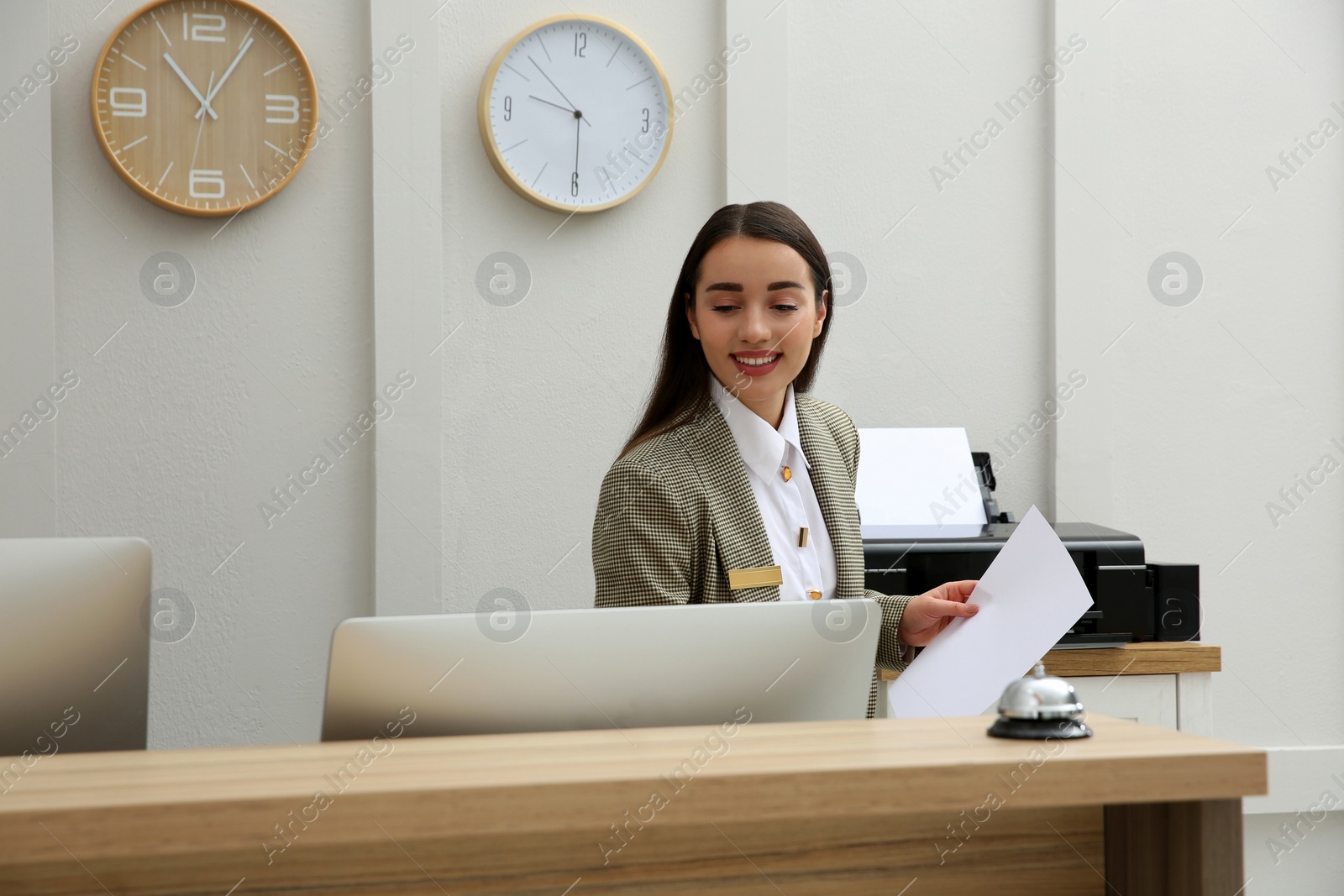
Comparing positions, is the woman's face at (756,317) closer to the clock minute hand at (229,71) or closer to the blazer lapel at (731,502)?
the blazer lapel at (731,502)

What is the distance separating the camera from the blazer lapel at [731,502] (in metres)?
1.46

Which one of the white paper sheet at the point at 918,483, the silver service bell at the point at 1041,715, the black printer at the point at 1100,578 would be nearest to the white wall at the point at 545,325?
the white paper sheet at the point at 918,483

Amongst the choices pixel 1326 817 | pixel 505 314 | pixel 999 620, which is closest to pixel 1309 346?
pixel 1326 817

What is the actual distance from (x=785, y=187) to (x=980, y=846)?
2.03m

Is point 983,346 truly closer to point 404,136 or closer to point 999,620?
point 404,136

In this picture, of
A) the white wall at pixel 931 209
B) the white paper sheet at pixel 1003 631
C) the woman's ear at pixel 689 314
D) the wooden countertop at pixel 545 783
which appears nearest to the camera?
the wooden countertop at pixel 545 783

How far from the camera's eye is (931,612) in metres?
1.33

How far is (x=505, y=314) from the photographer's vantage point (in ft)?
8.59

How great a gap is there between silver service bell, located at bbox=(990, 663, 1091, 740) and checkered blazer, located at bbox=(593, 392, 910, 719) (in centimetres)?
50

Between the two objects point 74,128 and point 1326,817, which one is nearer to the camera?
point 74,128

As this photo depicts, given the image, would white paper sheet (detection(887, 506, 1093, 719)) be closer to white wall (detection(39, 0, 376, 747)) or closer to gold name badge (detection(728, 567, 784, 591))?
gold name badge (detection(728, 567, 784, 591))

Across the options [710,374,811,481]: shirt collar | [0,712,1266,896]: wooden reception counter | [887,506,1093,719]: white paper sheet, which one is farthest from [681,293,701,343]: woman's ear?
[0,712,1266,896]: wooden reception counter

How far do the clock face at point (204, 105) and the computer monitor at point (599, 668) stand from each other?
1.87 m

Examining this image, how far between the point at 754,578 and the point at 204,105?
5.95 ft
